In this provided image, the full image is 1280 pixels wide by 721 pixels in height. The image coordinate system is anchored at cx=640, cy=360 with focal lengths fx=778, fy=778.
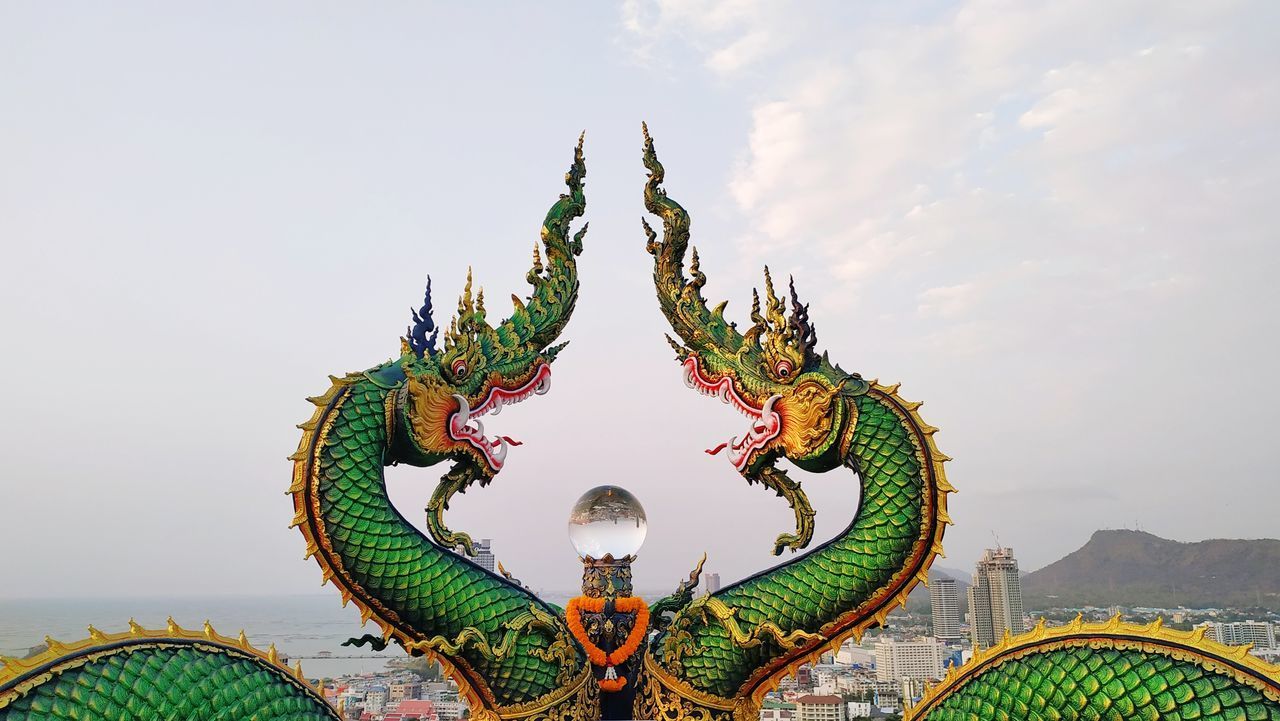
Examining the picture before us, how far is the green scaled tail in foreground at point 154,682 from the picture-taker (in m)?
3.05

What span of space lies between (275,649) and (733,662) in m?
2.60

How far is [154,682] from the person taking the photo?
329 cm

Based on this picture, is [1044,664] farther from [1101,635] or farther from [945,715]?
[945,715]

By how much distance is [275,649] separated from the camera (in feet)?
12.7

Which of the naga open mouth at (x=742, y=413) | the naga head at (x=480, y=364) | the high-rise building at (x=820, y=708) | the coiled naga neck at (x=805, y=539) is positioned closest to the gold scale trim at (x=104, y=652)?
the naga head at (x=480, y=364)

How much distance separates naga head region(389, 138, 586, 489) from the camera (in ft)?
16.1

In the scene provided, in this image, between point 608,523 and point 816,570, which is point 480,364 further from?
point 816,570

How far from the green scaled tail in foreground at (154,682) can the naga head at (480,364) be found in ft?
5.03

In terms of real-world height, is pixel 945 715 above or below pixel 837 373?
below

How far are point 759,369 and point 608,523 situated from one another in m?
1.50

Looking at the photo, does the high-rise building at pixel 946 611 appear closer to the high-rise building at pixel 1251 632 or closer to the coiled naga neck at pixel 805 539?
the high-rise building at pixel 1251 632

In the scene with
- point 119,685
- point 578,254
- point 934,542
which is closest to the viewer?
point 119,685

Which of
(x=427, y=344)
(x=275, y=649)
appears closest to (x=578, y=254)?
(x=427, y=344)

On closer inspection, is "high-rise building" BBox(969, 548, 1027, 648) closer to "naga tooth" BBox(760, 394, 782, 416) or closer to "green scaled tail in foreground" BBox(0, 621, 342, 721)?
"naga tooth" BBox(760, 394, 782, 416)
